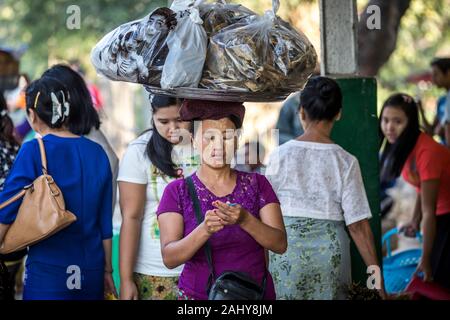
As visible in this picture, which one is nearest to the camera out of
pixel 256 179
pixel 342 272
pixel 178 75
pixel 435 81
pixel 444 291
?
pixel 178 75

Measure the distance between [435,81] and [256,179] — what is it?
20.4 ft

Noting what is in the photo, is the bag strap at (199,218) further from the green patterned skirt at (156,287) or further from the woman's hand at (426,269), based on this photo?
the woman's hand at (426,269)

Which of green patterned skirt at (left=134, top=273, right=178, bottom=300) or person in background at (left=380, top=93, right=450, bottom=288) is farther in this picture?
person in background at (left=380, top=93, right=450, bottom=288)

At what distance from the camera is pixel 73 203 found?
4508mm

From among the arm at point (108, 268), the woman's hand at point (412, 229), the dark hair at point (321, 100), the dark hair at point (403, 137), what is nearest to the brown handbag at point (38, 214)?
the arm at point (108, 268)

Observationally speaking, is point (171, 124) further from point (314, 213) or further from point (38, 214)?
point (314, 213)

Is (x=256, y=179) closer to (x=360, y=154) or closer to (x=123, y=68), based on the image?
(x=123, y=68)

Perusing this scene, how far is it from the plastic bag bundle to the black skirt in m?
3.70

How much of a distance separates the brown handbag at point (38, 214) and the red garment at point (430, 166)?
316 centimetres

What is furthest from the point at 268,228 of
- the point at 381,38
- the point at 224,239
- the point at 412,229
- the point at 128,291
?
the point at 381,38

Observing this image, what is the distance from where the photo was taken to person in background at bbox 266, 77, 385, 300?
16.6ft

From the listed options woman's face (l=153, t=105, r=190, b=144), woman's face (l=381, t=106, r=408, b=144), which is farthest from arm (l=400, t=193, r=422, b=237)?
woman's face (l=153, t=105, r=190, b=144)

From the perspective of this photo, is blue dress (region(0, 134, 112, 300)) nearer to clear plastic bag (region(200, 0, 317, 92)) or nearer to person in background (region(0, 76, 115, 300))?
person in background (region(0, 76, 115, 300))
